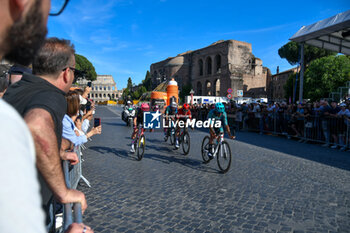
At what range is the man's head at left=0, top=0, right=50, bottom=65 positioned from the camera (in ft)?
1.82

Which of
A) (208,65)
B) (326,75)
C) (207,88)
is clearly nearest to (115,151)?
(326,75)

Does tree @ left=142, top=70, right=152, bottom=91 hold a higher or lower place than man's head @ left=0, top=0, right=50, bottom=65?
higher

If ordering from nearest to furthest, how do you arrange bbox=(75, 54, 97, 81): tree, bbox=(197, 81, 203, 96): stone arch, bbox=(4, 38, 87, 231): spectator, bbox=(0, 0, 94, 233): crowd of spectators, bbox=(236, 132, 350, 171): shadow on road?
bbox=(0, 0, 94, 233): crowd of spectators, bbox=(4, 38, 87, 231): spectator, bbox=(236, 132, 350, 171): shadow on road, bbox=(197, 81, 203, 96): stone arch, bbox=(75, 54, 97, 81): tree

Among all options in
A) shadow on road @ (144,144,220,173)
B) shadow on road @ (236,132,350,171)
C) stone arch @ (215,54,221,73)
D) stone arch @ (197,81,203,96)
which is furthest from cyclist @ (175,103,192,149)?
stone arch @ (197,81,203,96)

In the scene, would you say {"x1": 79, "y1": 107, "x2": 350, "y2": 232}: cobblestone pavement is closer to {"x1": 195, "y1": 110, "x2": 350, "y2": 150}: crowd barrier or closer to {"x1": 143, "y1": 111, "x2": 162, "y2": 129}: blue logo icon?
{"x1": 143, "y1": 111, "x2": 162, "y2": 129}: blue logo icon

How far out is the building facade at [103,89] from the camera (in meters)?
114

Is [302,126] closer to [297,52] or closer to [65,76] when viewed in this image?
[65,76]

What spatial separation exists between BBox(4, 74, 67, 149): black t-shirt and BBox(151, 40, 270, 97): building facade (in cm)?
5079

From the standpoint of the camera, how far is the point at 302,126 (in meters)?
11.0

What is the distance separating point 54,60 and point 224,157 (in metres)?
4.93

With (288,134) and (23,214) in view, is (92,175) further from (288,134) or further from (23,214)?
(288,134)

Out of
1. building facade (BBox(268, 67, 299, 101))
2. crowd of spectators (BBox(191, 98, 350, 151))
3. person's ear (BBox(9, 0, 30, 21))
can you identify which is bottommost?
crowd of spectators (BBox(191, 98, 350, 151))

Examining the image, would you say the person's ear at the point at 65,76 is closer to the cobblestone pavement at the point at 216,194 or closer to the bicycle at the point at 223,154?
the cobblestone pavement at the point at 216,194

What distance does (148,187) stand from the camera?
15.2ft
